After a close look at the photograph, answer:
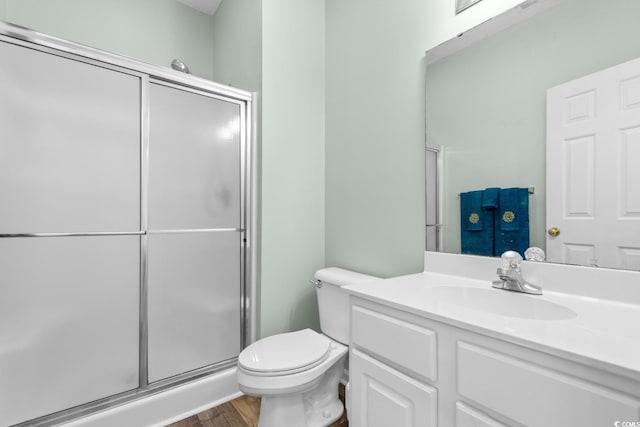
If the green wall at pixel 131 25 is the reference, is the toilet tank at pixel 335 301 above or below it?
below

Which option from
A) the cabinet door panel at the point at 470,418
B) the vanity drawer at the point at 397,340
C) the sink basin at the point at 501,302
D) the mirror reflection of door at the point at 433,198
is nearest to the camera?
the cabinet door panel at the point at 470,418

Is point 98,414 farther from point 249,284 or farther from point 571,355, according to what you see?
point 571,355

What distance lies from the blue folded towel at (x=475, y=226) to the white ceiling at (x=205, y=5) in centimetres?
246

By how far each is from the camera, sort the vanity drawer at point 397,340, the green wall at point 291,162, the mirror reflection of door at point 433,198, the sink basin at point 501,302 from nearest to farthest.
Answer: the vanity drawer at point 397,340 → the sink basin at point 501,302 → the mirror reflection of door at point 433,198 → the green wall at point 291,162

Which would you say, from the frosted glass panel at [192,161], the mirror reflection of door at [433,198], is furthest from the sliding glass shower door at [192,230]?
the mirror reflection of door at [433,198]

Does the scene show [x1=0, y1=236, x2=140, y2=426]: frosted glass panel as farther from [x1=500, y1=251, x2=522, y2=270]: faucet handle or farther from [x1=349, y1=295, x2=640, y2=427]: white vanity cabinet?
[x1=500, y1=251, x2=522, y2=270]: faucet handle

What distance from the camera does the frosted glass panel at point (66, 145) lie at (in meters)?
1.25

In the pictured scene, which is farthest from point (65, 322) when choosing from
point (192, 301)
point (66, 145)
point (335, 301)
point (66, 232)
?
point (335, 301)

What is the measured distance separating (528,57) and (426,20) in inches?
21.8

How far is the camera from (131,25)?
85.1 inches

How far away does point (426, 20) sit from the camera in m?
1.44

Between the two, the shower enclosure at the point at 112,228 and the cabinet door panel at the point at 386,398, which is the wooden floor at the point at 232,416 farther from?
the cabinet door panel at the point at 386,398

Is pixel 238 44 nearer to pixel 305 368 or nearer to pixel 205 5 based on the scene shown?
pixel 205 5

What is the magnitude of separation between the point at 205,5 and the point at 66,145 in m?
1.78
